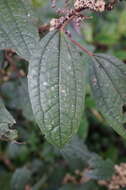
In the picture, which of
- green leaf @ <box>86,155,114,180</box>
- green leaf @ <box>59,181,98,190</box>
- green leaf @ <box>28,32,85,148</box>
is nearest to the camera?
green leaf @ <box>28,32,85,148</box>

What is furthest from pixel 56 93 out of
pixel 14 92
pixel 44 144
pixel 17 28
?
pixel 44 144

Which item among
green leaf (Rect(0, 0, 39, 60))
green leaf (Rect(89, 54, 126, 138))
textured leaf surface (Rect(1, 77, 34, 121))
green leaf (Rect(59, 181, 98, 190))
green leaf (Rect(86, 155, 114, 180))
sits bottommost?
green leaf (Rect(59, 181, 98, 190))

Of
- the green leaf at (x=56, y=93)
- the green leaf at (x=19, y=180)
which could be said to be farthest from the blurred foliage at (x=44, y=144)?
the green leaf at (x=56, y=93)

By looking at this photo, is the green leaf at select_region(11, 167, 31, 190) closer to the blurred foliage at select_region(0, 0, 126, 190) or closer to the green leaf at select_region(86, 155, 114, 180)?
the blurred foliage at select_region(0, 0, 126, 190)

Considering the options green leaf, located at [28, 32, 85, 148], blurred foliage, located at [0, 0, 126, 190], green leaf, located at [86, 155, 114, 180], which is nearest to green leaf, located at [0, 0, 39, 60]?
green leaf, located at [28, 32, 85, 148]

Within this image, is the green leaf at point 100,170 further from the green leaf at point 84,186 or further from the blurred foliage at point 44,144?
the green leaf at point 84,186
